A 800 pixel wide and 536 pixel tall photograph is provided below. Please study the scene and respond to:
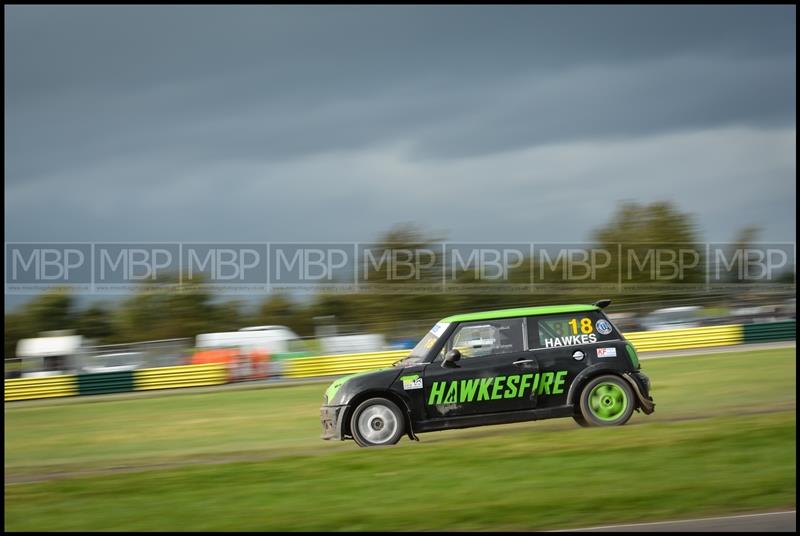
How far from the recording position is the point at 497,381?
11.4 meters

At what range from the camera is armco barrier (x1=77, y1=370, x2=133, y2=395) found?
30.9m

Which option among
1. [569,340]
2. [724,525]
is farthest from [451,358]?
[724,525]

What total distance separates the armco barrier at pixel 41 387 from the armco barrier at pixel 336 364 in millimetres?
7456

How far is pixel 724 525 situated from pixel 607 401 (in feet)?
14.2

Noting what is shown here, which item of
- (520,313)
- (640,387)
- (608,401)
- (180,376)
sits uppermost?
(520,313)

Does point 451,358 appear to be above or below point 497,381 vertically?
above

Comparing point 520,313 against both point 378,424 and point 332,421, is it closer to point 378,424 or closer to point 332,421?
point 378,424

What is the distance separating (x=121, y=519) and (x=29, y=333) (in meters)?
62.4

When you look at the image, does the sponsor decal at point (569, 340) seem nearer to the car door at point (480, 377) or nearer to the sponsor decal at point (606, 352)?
the sponsor decal at point (606, 352)

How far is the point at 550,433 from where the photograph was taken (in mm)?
11695

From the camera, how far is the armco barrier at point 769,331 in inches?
1174

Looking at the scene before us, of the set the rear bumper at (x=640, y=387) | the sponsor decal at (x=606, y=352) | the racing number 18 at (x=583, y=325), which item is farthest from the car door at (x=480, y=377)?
the rear bumper at (x=640, y=387)

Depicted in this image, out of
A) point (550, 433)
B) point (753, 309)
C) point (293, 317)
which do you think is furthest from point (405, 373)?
point (293, 317)

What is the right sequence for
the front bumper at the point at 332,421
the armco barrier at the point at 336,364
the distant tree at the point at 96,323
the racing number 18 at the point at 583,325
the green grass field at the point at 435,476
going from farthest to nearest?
the distant tree at the point at 96,323 → the armco barrier at the point at 336,364 → the racing number 18 at the point at 583,325 → the front bumper at the point at 332,421 → the green grass field at the point at 435,476
